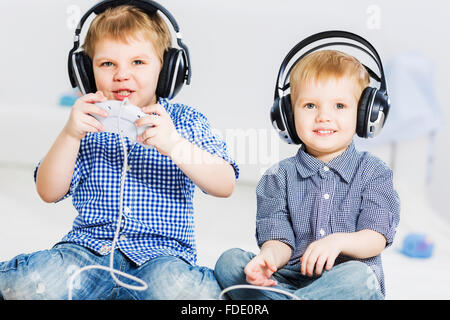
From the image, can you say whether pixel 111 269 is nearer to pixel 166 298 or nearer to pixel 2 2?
pixel 166 298

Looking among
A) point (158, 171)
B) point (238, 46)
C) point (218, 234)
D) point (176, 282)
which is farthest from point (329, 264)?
point (238, 46)

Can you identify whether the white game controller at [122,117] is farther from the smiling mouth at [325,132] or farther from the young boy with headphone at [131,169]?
the smiling mouth at [325,132]

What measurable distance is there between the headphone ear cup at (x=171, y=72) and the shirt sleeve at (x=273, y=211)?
23 centimetres

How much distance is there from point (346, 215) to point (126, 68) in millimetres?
448

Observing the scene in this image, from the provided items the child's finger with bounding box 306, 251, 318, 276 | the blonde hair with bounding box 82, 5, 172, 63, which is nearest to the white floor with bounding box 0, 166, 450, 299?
the child's finger with bounding box 306, 251, 318, 276

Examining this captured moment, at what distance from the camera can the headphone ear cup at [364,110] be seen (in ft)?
3.29

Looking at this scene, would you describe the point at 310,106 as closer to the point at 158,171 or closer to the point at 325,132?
the point at 325,132

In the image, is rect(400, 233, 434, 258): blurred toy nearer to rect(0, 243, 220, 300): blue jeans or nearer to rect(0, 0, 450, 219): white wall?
rect(0, 0, 450, 219): white wall

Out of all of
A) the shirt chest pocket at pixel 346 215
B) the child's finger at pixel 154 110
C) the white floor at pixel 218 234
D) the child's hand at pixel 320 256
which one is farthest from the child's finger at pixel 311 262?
the white floor at pixel 218 234

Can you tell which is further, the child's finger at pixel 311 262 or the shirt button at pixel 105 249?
the shirt button at pixel 105 249

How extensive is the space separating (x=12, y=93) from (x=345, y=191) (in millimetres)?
1419

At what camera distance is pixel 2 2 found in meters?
2.11

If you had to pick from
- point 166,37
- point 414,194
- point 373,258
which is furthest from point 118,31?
point 414,194

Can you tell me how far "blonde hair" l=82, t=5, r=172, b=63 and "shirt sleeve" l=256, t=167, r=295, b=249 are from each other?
30 cm
